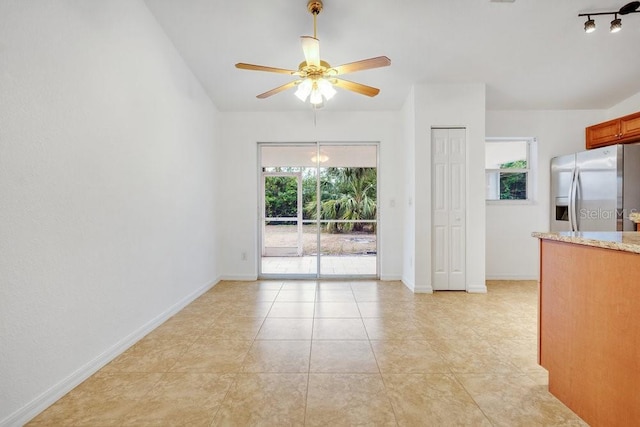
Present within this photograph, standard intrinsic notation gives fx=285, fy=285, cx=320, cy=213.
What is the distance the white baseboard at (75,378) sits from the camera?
4.88 feet

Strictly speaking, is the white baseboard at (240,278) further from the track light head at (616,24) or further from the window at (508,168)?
the track light head at (616,24)

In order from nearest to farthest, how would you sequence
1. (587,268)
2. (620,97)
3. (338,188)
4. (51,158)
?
(587,268), (51,158), (620,97), (338,188)

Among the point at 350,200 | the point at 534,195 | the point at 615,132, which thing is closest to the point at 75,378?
the point at 350,200

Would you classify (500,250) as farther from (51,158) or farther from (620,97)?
(51,158)

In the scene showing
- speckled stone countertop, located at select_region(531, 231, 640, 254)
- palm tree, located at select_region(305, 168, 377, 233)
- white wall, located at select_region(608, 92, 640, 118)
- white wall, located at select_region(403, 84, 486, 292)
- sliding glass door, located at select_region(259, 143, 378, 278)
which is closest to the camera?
speckled stone countertop, located at select_region(531, 231, 640, 254)

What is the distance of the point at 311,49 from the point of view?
223cm

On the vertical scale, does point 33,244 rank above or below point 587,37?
below

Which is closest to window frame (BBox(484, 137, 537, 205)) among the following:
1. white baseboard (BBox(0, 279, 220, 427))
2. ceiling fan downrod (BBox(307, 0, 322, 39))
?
ceiling fan downrod (BBox(307, 0, 322, 39))

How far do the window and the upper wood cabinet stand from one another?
70 cm

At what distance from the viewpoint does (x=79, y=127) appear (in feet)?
6.23

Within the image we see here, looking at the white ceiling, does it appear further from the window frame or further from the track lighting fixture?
the window frame

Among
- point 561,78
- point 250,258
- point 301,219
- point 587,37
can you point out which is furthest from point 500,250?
point 250,258

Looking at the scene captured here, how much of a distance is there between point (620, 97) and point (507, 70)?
1.98 m

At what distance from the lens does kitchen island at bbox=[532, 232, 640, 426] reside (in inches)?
49.3
